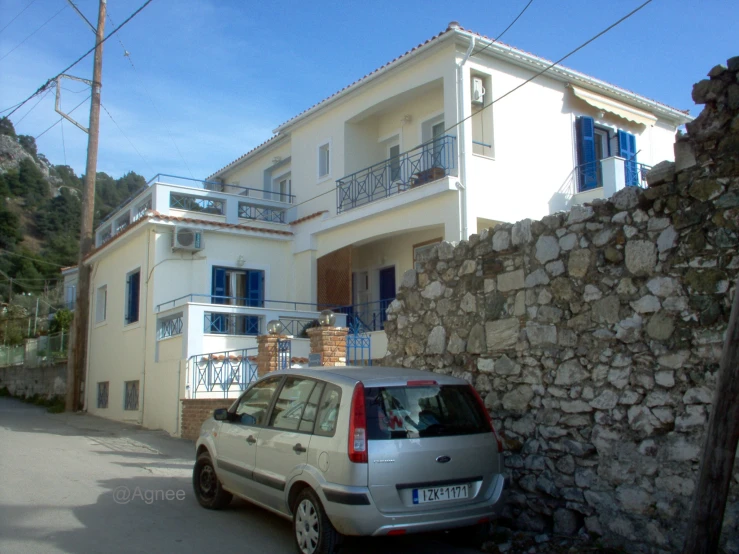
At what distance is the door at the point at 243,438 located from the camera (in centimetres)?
652

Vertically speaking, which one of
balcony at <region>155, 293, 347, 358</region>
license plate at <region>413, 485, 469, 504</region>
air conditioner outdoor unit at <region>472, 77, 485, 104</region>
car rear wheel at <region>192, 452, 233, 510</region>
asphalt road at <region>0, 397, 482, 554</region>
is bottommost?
asphalt road at <region>0, 397, 482, 554</region>

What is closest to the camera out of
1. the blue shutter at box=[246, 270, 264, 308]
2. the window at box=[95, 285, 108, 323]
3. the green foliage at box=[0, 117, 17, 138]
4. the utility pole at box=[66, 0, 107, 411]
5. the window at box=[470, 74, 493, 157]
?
the window at box=[470, 74, 493, 157]

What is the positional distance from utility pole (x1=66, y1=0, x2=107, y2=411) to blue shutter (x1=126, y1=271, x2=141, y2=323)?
7.32ft

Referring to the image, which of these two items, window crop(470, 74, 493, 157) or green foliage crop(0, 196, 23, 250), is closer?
window crop(470, 74, 493, 157)

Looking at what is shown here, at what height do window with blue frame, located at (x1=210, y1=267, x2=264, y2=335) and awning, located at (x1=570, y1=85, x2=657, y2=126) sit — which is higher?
awning, located at (x1=570, y1=85, x2=657, y2=126)

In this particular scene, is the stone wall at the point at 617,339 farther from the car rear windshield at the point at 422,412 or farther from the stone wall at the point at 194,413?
the stone wall at the point at 194,413

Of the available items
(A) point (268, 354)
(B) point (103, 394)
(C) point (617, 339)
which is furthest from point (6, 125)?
(C) point (617, 339)

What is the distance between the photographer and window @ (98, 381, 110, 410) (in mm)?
20123

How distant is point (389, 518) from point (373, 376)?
1.14 m

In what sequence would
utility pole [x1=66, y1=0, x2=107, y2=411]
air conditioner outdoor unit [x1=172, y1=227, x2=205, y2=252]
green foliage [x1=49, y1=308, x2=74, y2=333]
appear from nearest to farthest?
1. air conditioner outdoor unit [x1=172, y1=227, x2=205, y2=252]
2. utility pole [x1=66, y1=0, x2=107, y2=411]
3. green foliage [x1=49, y1=308, x2=74, y2=333]

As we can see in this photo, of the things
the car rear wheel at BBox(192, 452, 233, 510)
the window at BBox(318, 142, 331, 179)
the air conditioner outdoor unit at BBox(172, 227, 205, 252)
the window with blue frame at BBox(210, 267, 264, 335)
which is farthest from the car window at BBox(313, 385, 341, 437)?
the window at BBox(318, 142, 331, 179)

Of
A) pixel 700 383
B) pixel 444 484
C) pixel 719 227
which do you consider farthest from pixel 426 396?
pixel 719 227

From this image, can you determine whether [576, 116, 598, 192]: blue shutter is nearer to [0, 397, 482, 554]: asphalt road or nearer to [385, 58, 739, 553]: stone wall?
[385, 58, 739, 553]: stone wall

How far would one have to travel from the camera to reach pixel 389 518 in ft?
16.9
